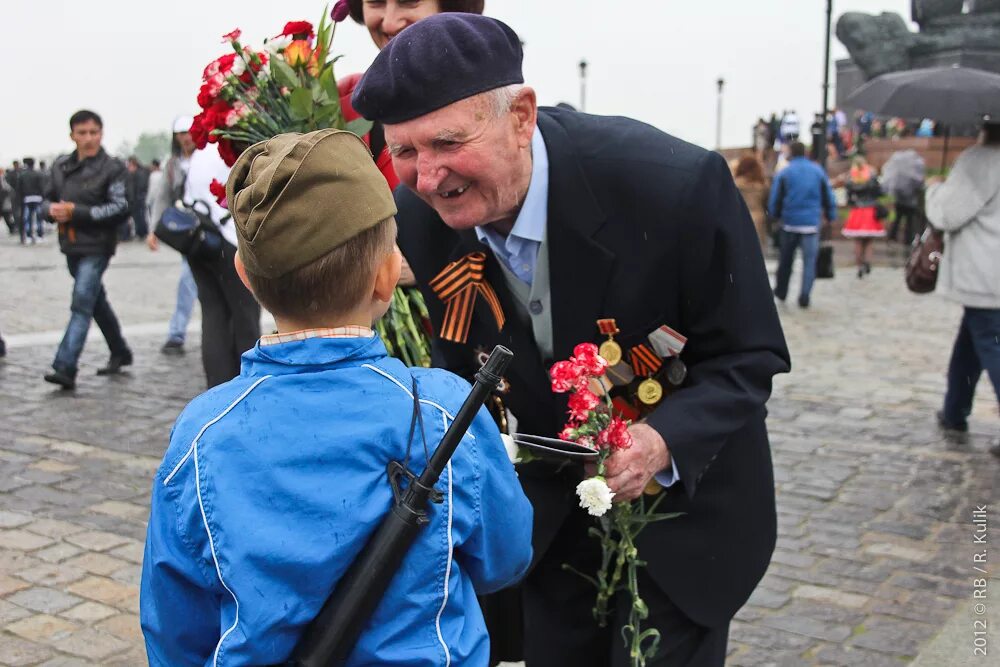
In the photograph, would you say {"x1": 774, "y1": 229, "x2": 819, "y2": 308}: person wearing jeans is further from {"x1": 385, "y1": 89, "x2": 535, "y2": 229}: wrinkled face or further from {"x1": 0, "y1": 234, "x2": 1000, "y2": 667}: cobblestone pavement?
{"x1": 385, "y1": 89, "x2": 535, "y2": 229}: wrinkled face

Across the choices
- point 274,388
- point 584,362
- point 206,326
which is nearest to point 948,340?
point 206,326

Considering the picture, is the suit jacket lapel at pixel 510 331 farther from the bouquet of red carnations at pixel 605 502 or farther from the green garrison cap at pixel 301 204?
the green garrison cap at pixel 301 204

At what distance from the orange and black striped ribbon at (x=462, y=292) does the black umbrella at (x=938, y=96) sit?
5472 mm

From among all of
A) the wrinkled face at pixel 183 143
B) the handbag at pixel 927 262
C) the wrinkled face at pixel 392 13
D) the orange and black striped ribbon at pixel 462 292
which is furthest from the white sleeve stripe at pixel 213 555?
the wrinkled face at pixel 183 143

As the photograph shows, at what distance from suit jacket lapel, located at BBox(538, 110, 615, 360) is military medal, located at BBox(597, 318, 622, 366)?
0.02 meters

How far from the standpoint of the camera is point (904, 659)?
3795 mm

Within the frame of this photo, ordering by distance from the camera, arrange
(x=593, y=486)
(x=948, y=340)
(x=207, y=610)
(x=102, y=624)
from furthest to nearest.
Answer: (x=948, y=340) → (x=102, y=624) → (x=593, y=486) → (x=207, y=610)

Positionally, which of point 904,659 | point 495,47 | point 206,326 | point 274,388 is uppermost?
point 495,47

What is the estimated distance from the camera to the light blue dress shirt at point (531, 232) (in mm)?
2338

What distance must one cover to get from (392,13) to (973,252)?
4.63m

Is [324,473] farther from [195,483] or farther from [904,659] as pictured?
[904,659]

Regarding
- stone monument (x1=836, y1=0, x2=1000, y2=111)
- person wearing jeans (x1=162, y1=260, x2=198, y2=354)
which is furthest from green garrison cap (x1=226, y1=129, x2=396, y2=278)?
stone monument (x1=836, y1=0, x2=1000, y2=111)

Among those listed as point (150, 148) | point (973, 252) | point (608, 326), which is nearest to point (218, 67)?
point (608, 326)

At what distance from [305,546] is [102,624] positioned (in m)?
2.80
